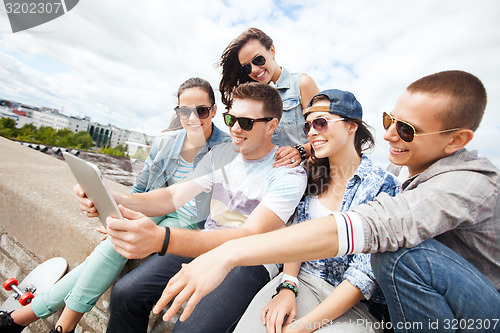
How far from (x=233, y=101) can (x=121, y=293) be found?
170 centimetres

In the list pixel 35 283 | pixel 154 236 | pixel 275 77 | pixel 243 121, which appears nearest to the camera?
Result: pixel 154 236

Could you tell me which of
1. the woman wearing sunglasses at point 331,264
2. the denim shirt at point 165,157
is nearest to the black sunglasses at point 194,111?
the denim shirt at point 165,157

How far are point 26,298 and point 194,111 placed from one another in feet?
7.54

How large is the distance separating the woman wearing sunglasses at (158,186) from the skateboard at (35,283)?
210 millimetres

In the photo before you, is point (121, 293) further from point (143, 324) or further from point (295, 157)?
point (295, 157)

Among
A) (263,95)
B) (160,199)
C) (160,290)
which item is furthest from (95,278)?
(263,95)

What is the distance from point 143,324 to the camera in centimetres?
183

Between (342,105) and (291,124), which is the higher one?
(342,105)

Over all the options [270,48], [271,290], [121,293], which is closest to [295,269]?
[271,290]

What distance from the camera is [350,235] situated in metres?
1.14

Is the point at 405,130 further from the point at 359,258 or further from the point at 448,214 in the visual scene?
the point at 359,258

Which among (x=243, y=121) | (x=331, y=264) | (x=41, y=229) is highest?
(x=243, y=121)

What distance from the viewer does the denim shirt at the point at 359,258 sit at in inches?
58.3

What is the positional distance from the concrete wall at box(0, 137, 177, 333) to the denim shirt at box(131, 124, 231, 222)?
655mm
